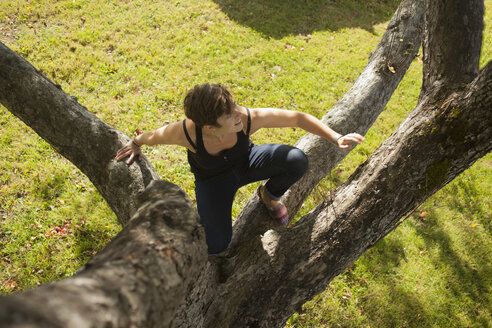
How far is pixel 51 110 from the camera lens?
276cm

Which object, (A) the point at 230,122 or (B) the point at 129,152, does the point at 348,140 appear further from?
(B) the point at 129,152

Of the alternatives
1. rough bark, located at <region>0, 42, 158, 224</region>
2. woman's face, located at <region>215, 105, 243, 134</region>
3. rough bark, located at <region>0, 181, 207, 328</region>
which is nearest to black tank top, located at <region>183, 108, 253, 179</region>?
woman's face, located at <region>215, 105, 243, 134</region>

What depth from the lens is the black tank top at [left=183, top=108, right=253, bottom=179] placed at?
2.71m

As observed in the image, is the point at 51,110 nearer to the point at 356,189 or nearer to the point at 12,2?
the point at 356,189

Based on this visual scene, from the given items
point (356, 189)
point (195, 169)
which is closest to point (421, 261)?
point (356, 189)

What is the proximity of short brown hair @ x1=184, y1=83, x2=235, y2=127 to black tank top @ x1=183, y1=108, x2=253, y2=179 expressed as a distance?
251 millimetres

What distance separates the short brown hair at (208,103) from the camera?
2.30 metres

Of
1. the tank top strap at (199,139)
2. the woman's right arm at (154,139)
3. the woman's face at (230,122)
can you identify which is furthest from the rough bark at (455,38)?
the woman's right arm at (154,139)

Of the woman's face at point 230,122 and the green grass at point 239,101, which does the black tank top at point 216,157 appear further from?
the green grass at point 239,101

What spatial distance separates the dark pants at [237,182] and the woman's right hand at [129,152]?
66 centimetres

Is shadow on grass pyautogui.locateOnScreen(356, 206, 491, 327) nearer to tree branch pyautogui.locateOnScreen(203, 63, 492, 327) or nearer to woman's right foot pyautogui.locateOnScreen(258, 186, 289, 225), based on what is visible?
woman's right foot pyautogui.locateOnScreen(258, 186, 289, 225)

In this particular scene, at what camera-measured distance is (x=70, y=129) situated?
8.95 feet

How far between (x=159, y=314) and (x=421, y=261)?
418cm

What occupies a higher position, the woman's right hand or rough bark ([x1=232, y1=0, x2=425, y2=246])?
the woman's right hand
